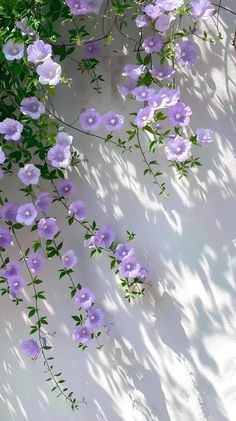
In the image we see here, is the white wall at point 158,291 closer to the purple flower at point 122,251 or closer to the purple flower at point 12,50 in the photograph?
the purple flower at point 122,251

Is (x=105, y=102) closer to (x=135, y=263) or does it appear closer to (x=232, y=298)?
(x=135, y=263)

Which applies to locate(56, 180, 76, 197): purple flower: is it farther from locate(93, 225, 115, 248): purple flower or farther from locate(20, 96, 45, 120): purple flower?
locate(20, 96, 45, 120): purple flower

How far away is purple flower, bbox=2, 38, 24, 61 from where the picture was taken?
5.14ft

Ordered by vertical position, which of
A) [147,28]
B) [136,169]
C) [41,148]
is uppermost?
[147,28]

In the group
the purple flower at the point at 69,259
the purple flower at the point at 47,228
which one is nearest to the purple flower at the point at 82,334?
the purple flower at the point at 69,259

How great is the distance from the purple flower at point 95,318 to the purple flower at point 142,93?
76 centimetres

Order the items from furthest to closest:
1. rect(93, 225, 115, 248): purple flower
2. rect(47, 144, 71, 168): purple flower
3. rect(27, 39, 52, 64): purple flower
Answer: rect(93, 225, 115, 248): purple flower, rect(47, 144, 71, 168): purple flower, rect(27, 39, 52, 64): purple flower

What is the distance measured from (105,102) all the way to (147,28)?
29 cm

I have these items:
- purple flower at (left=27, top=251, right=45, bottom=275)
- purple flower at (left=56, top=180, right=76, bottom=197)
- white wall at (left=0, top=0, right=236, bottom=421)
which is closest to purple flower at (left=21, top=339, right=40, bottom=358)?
white wall at (left=0, top=0, right=236, bottom=421)

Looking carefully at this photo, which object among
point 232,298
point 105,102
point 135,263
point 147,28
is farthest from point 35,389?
point 147,28

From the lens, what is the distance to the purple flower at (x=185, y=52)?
1.68m

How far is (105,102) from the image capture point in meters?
1.86

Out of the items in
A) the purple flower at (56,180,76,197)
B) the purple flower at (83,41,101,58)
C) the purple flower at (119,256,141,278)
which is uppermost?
the purple flower at (83,41,101,58)

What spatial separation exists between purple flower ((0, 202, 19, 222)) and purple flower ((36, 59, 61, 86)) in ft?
1.50
